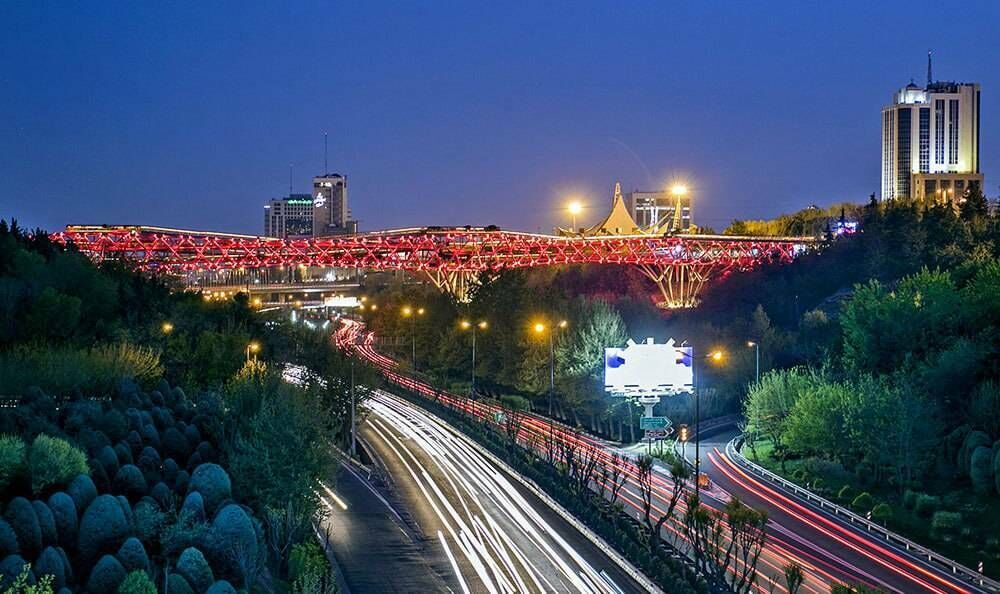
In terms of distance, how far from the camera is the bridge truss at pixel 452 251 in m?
112

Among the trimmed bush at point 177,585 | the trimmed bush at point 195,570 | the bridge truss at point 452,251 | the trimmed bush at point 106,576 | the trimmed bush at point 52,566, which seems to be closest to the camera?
the trimmed bush at point 52,566

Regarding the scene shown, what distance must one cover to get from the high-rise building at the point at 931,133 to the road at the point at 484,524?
157 meters

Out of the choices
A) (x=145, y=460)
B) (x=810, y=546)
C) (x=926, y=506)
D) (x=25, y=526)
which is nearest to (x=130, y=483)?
(x=145, y=460)

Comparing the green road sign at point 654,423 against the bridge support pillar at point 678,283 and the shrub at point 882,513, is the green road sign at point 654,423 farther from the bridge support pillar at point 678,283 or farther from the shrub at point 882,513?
the bridge support pillar at point 678,283

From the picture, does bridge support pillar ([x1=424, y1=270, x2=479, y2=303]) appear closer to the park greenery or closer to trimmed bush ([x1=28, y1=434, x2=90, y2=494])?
the park greenery

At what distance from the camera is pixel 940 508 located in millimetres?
37531

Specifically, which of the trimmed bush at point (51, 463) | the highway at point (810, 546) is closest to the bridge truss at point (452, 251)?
the highway at point (810, 546)

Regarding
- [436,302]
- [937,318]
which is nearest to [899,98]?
[436,302]

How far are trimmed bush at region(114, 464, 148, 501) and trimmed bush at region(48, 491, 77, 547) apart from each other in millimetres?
3563

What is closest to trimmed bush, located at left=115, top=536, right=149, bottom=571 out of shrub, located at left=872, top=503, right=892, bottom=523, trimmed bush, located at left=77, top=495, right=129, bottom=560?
trimmed bush, located at left=77, top=495, right=129, bottom=560

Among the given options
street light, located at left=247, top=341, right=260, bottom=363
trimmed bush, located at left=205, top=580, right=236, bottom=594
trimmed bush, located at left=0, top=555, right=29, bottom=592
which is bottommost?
trimmed bush, located at left=205, top=580, right=236, bottom=594

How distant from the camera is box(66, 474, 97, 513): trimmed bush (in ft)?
77.8

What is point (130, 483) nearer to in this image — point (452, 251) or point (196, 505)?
point (196, 505)

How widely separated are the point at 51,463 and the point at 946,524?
2560 cm
